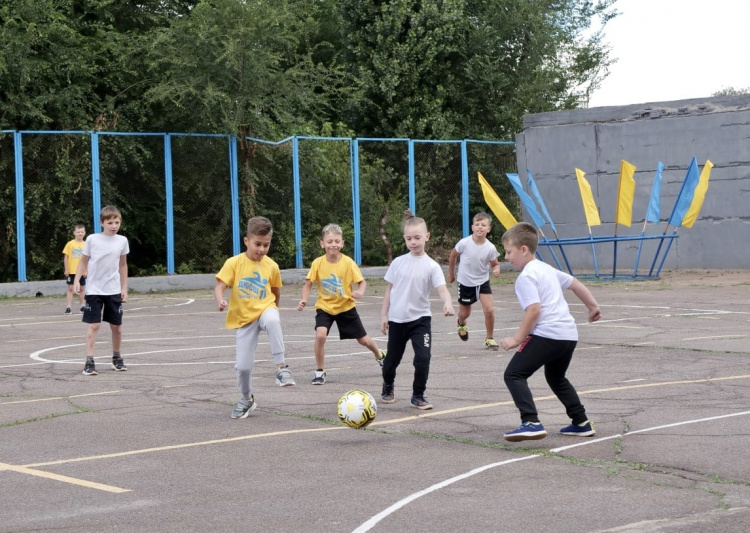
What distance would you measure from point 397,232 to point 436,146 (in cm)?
265

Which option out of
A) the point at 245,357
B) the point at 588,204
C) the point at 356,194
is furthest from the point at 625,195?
the point at 245,357

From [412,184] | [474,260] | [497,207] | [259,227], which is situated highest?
[412,184]

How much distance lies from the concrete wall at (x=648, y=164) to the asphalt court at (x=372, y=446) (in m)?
14.0

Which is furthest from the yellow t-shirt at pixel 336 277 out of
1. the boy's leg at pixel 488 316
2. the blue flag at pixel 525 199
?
the blue flag at pixel 525 199

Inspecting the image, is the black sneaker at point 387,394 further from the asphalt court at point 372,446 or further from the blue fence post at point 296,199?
the blue fence post at point 296,199

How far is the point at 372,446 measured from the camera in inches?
276

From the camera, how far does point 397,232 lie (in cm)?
2689

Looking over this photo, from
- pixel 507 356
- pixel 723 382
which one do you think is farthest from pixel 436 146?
pixel 723 382

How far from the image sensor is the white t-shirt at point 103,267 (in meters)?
11.3

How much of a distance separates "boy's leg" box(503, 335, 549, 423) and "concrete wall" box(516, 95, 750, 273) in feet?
67.3

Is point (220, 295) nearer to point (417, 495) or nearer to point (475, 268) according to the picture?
point (417, 495)

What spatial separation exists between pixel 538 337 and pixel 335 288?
11.8ft

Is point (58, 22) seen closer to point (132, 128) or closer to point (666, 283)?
point (132, 128)

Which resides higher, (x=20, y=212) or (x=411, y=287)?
(x=20, y=212)
